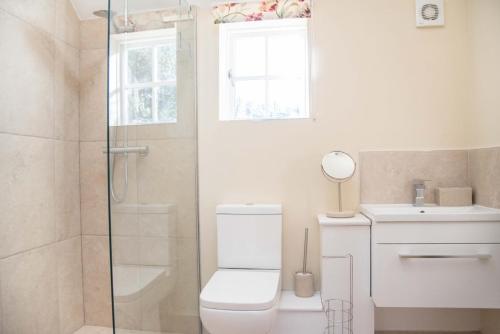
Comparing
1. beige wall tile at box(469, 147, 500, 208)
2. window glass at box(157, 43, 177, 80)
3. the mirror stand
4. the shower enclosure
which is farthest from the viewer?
the mirror stand

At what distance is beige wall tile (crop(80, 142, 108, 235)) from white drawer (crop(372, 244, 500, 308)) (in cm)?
168

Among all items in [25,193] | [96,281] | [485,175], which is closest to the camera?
[25,193]

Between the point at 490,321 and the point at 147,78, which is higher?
the point at 147,78

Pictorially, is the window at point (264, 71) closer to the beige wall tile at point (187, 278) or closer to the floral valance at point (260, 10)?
the floral valance at point (260, 10)

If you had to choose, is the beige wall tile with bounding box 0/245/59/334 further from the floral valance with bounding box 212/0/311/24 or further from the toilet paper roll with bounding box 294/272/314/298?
the floral valance with bounding box 212/0/311/24

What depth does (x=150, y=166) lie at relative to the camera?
4.90ft

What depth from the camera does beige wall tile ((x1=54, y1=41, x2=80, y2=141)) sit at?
1.95 m

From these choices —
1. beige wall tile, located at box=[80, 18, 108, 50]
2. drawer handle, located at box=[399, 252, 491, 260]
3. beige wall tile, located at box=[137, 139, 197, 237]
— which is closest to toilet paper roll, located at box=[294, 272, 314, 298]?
drawer handle, located at box=[399, 252, 491, 260]

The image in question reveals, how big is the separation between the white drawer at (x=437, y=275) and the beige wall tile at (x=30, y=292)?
70.3 inches

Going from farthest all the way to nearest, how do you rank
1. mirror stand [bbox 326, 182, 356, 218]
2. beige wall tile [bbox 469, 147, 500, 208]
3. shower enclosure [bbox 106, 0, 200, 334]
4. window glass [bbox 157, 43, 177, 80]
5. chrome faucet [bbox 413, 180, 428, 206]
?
chrome faucet [bbox 413, 180, 428, 206]
mirror stand [bbox 326, 182, 356, 218]
beige wall tile [bbox 469, 147, 500, 208]
window glass [bbox 157, 43, 177, 80]
shower enclosure [bbox 106, 0, 200, 334]

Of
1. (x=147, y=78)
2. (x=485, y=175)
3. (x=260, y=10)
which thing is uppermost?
(x=260, y=10)

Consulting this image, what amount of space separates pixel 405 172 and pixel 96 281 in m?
2.10

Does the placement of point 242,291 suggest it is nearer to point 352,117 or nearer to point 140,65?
point 140,65

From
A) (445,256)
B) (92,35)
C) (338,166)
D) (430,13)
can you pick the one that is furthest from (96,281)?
(430,13)
